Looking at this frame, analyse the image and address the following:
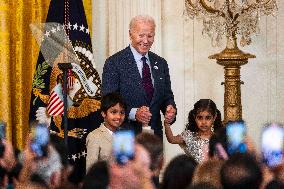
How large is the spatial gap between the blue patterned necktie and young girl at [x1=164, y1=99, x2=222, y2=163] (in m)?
0.21

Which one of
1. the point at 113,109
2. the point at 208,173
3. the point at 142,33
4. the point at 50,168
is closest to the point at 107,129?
the point at 113,109

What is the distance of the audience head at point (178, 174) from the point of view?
8.57 feet

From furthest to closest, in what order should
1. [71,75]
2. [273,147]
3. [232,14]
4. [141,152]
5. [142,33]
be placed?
[71,75]
[232,14]
[142,33]
[273,147]
[141,152]

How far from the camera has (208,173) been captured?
2.58 m

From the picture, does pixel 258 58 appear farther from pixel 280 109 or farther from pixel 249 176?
pixel 249 176

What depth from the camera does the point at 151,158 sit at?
115 inches

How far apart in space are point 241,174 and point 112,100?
1997mm

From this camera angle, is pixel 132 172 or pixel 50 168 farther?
pixel 50 168

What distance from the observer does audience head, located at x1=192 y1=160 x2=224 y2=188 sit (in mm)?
2500

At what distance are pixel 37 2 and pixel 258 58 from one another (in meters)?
1.88

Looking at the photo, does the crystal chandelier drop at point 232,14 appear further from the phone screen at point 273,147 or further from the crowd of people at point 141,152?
the phone screen at point 273,147

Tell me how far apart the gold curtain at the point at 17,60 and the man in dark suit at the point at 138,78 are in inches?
52.6

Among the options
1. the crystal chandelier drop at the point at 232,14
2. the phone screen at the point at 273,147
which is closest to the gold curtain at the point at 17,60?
the crystal chandelier drop at the point at 232,14

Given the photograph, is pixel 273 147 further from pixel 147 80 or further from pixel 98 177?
pixel 147 80
